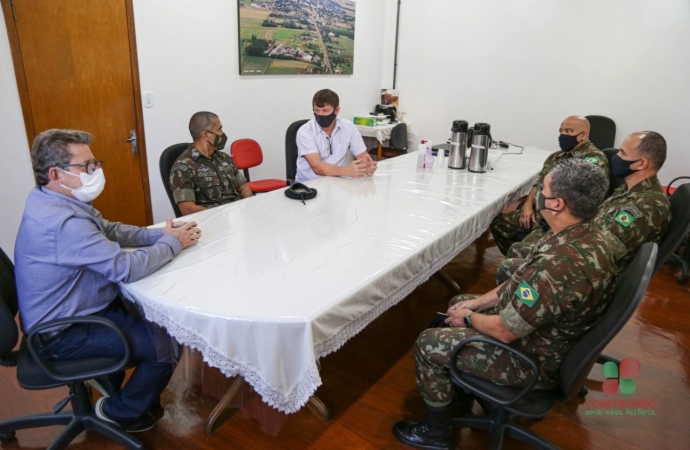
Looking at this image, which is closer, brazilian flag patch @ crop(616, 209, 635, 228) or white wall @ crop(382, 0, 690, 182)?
brazilian flag patch @ crop(616, 209, 635, 228)

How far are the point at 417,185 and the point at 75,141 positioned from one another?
1826 mm

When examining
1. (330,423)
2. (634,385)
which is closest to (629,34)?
(634,385)

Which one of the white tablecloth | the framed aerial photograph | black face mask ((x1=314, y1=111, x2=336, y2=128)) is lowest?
the white tablecloth

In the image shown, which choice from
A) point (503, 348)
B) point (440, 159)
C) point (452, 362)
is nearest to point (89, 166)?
point (452, 362)

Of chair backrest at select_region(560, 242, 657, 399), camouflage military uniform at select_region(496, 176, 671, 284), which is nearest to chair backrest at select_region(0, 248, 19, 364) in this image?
chair backrest at select_region(560, 242, 657, 399)

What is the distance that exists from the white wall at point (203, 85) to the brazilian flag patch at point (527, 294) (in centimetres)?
291

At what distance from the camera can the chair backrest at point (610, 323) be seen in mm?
1182

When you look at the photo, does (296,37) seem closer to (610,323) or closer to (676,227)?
(676,227)

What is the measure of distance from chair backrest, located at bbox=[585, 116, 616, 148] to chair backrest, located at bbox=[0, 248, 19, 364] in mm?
4824

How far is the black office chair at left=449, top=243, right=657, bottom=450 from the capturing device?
120 cm

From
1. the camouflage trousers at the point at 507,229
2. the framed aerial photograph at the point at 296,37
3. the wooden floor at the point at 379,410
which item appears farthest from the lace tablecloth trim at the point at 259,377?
the framed aerial photograph at the point at 296,37

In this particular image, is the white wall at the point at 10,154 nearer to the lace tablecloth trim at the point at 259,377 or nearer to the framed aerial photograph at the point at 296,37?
the framed aerial photograph at the point at 296,37

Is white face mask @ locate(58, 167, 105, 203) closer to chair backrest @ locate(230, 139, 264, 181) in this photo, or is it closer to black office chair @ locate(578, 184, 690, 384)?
black office chair @ locate(578, 184, 690, 384)

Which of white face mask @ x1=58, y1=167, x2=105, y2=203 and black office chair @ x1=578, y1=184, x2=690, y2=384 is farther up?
white face mask @ x1=58, y1=167, x2=105, y2=203
